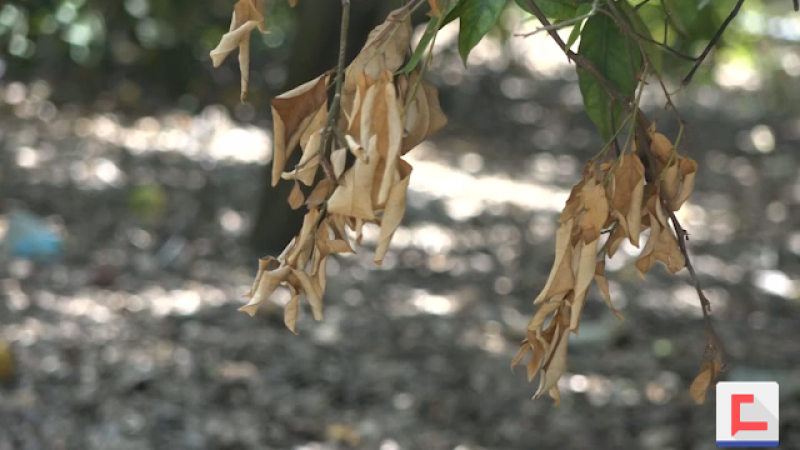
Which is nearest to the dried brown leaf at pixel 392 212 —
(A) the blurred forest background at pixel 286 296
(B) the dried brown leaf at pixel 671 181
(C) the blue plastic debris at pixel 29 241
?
(B) the dried brown leaf at pixel 671 181

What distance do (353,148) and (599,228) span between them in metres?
0.19

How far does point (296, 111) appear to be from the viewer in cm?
81

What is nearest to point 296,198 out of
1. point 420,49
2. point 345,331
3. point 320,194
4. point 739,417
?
point 320,194

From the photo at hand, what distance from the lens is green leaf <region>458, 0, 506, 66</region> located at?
82 centimetres

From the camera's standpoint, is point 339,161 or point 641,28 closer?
point 339,161

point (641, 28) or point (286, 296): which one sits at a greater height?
point (286, 296)

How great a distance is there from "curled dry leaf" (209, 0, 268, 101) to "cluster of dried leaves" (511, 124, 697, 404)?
27 centimetres

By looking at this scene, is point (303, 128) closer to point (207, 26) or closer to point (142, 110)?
point (207, 26)

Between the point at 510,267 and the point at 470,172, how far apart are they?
47.3 inches

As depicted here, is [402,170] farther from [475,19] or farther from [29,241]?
[29,241]

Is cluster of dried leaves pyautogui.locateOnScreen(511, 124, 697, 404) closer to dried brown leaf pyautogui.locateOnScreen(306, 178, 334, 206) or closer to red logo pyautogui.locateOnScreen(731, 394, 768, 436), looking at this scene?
dried brown leaf pyautogui.locateOnScreen(306, 178, 334, 206)

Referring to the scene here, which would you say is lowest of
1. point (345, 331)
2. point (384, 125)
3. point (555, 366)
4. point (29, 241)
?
point (555, 366)
